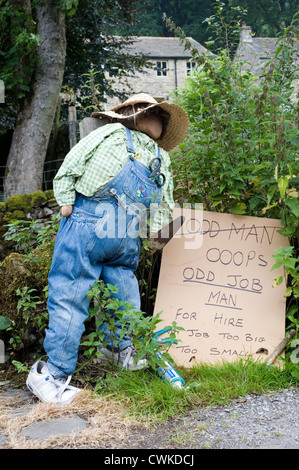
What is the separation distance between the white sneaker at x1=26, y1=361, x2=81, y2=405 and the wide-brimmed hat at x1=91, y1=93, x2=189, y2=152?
1579 millimetres

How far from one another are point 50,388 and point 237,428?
1045 mm

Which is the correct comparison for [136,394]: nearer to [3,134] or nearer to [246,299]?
[246,299]

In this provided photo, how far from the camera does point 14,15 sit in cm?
896

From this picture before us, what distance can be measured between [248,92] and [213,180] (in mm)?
762

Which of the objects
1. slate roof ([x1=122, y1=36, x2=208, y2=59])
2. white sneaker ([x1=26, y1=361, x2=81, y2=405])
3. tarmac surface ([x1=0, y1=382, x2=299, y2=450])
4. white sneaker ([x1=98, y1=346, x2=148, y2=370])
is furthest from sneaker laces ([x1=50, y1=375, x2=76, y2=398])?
slate roof ([x1=122, y1=36, x2=208, y2=59])

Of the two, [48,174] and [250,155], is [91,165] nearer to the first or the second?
[250,155]

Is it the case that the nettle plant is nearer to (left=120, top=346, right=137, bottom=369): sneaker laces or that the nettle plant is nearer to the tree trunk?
(left=120, top=346, right=137, bottom=369): sneaker laces

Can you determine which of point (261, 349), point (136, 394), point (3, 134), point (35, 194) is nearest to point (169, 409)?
point (136, 394)

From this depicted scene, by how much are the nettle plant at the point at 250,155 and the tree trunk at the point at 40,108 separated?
5608 mm

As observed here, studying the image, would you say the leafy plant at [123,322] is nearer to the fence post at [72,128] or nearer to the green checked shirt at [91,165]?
the green checked shirt at [91,165]

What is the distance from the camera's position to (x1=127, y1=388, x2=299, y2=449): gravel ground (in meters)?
2.48

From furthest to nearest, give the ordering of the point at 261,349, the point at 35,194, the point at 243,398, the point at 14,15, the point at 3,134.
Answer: the point at 3,134, the point at 14,15, the point at 35,194, the point at 261,349, the point at 243,398

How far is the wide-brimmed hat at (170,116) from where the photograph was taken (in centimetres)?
331

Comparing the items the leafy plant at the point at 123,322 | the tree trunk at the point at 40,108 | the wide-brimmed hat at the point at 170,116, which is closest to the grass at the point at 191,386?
A: the leafy plant at the point at 123,322
